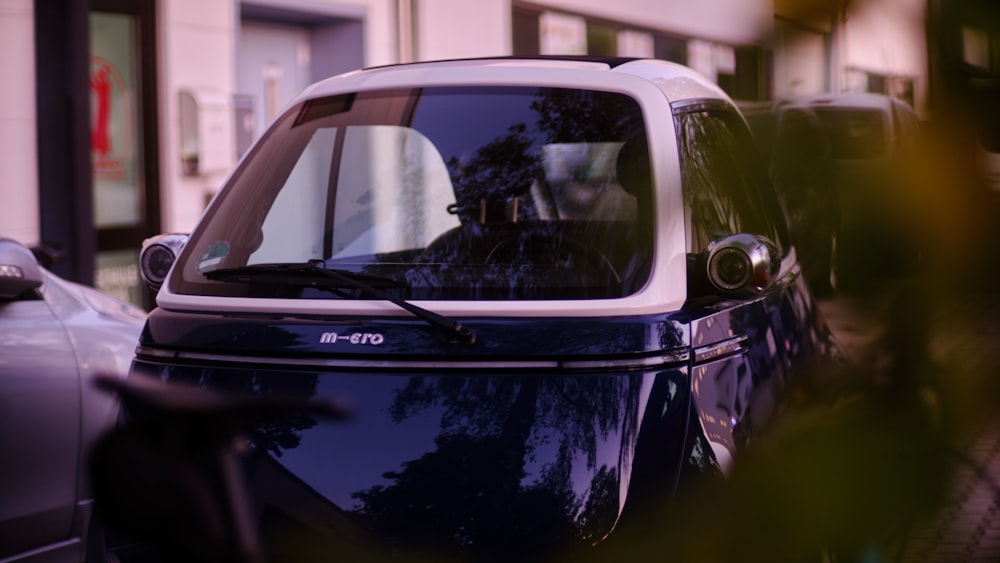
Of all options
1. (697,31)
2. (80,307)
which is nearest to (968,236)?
(697,31)

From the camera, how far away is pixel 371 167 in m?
3.80

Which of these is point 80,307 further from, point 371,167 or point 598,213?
point 598,213

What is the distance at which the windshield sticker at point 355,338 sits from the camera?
2770 mm

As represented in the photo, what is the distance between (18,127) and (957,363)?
9089 millimetres

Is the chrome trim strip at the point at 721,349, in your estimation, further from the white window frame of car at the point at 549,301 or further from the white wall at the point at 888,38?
the white wall at the point at 888,38

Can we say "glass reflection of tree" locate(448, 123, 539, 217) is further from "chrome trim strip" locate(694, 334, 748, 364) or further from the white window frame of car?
"chrome trim strip" locate(694, 334, 748, 364)

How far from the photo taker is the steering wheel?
9.92 ft

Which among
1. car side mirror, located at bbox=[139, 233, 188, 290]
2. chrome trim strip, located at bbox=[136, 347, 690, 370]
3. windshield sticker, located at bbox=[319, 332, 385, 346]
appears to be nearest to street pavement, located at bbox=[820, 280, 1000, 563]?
chrome trim strip, located at bbox=[136, 347, 690, 370]

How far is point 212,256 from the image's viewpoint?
130 inches

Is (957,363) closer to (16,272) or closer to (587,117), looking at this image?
(587,117)

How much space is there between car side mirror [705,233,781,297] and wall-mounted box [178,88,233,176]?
7886 millimetres

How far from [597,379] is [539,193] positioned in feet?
2.30

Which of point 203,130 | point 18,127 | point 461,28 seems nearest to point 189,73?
point 203,130

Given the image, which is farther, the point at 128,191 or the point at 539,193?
the point at 128,191
